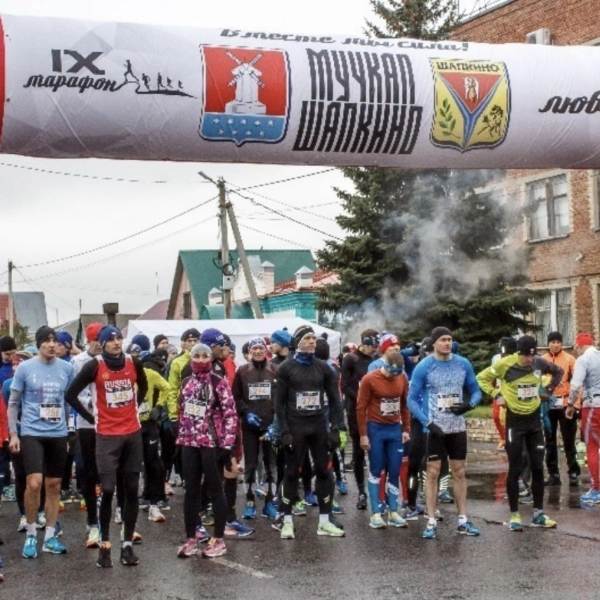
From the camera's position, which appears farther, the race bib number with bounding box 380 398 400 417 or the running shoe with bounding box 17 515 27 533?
the running shoe with bounding box 17 515 27 533

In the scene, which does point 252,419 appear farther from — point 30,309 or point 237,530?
point 30,309

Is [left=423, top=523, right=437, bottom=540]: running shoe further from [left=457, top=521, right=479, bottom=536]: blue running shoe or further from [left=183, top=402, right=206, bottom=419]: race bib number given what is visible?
[left=183, top=402, right=206, bottom=419]: race bib number

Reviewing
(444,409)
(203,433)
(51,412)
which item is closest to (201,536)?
(203,433)

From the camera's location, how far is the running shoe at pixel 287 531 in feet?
39.3

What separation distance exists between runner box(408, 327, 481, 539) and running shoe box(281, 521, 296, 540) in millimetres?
1235

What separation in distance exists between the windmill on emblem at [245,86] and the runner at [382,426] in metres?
4.65

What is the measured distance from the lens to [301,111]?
8594 mm

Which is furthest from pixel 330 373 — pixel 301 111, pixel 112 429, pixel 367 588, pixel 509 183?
pixel 509 183

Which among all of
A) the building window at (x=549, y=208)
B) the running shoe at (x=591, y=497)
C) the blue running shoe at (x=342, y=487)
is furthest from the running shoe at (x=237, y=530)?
the building window at (x=549, y=208)

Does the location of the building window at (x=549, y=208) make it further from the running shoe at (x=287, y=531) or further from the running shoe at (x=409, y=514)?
the running shoe at (x=287, y=531)

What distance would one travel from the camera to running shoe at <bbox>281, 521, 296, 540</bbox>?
11977mm

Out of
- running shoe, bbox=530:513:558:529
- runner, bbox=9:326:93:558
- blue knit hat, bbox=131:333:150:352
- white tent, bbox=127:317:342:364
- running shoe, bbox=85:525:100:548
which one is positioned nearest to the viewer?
runner, bbox=9:326:93:558

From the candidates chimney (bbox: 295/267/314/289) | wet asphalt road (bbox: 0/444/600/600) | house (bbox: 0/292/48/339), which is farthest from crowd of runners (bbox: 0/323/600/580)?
house (bbox: 0/292/48/339)

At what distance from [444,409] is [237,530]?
2289mm
